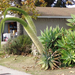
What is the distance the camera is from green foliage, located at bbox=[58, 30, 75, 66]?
6.56m

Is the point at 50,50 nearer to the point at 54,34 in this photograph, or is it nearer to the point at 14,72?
the point at 54,34

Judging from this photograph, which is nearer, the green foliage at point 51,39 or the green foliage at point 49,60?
the green foliage at point 49,60

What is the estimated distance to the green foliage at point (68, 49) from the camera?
656 centimetres

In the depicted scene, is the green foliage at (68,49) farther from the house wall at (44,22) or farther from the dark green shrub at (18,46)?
the house wall at (44,22)

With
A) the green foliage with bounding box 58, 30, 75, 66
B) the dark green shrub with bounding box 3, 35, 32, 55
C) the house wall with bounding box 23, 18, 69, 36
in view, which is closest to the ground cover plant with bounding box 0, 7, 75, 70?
the green foliage with bounding box 58, 30, 75, 66

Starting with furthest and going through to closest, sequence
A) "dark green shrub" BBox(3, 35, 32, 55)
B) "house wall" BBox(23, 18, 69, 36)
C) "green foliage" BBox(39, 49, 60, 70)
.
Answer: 1. "house wall" BBox(23, 18, 69, 36)
2. "dark green shrub" BBox(3, 35, 32, 55)
3. "green foliage" BBox(39, 49, 60, 70)

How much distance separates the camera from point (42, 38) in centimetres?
741

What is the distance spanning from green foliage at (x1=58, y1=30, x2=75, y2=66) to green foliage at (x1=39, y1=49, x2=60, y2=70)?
289 mm

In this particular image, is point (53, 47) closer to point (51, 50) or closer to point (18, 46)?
point (51, 50)

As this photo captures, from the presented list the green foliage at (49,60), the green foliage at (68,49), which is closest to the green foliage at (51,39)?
the green foliage at (68,49)

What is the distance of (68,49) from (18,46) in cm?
405

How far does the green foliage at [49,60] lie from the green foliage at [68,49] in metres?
0.29

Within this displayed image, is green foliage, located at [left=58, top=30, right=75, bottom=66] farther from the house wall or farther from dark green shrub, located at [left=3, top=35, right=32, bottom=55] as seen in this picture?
the house wall

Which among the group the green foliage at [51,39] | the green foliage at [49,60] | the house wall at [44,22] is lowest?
the green foliage at [49,60]
